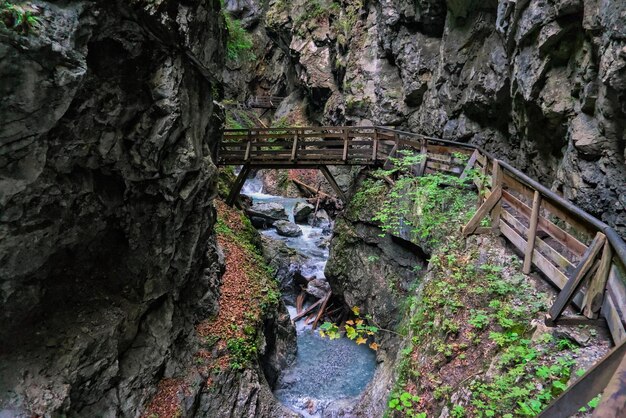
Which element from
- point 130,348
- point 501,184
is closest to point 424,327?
point 501,184

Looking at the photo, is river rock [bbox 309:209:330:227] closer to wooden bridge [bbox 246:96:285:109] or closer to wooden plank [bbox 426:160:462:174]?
wooden plank [bbox 426:160:462:174]

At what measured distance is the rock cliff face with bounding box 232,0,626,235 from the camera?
567 centimetres

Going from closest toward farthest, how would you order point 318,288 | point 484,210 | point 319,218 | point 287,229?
point 484,210, point 318,288, point 287,229, point 319,218

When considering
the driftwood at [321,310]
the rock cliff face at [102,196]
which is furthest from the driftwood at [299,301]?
the rock cliff face at [102,196]

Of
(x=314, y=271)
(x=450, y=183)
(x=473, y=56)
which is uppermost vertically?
(x=473, y=56)

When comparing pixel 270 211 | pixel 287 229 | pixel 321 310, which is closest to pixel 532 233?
pixel 321 310

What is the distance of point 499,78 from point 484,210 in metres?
5.90

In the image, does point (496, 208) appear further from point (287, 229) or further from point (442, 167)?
point (287, 229)

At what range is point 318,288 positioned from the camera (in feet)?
43.6

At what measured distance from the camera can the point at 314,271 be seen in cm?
1453

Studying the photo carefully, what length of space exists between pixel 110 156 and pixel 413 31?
14.5 m

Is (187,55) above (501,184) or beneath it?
above

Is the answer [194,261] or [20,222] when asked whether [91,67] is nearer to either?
[20,222]

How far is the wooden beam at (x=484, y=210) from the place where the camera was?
230 inches
